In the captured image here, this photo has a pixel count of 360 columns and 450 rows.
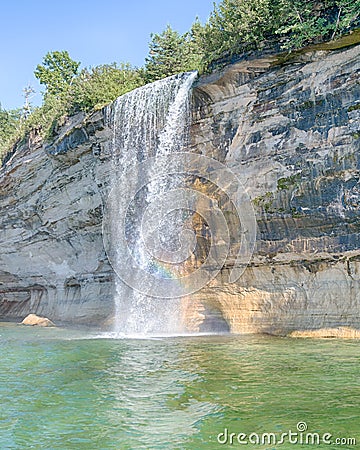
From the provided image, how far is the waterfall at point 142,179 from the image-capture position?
1581cm

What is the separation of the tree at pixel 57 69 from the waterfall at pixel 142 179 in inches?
719

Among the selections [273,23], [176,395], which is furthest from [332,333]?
[273,23]

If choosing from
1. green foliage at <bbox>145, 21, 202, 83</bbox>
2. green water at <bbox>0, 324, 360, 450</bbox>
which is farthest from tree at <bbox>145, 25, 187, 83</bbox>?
green water at <bbox>0, 324, 360, 450</bbox>

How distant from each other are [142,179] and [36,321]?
8.39m

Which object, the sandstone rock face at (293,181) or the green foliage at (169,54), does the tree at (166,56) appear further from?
the sandstone rock face at (293,181)

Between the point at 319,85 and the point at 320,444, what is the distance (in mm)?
9709

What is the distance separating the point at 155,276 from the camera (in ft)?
53.7

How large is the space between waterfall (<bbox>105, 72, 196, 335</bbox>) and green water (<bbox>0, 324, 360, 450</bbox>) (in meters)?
4.69

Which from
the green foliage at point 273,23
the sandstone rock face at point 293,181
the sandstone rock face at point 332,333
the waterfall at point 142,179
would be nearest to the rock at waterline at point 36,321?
the waterfall at point 142,179

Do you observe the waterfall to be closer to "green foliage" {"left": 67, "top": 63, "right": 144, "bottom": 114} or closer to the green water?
"green foliage" {"left": 67, "top": 63, "right": 144, "bottom": 114}

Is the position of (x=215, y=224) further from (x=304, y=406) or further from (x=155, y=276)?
(x=304, y=406)

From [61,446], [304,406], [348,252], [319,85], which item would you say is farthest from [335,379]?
[319,85]

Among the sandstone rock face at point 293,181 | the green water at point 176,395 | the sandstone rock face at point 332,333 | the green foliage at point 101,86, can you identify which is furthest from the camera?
the green foliage at point 101,86

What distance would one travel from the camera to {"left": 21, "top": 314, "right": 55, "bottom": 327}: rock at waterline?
21.2m
